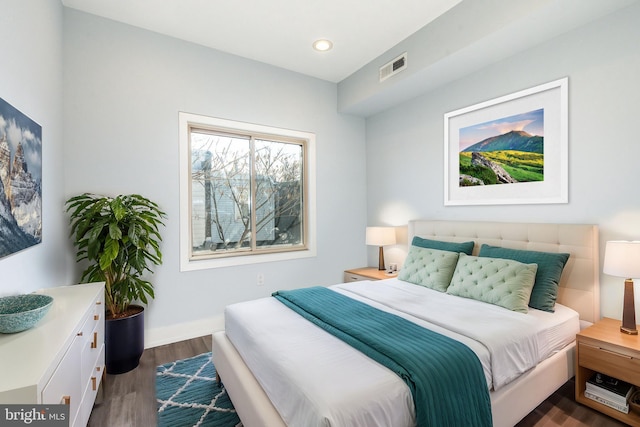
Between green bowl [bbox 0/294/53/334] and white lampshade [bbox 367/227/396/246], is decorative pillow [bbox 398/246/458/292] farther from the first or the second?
green bowl [bbox 0/294/53/334]

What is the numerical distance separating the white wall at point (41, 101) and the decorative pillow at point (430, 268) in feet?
9.16

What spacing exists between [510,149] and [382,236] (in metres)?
1.61

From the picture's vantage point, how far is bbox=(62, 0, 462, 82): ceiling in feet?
8.42

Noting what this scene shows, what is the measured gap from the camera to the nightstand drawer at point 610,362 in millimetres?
1758

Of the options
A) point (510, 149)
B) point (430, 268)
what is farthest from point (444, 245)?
point (510, 149)

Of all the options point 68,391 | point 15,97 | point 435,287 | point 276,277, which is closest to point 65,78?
point 15,97

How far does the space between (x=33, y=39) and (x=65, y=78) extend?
75cm

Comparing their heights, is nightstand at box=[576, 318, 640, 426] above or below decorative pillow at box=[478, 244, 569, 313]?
below

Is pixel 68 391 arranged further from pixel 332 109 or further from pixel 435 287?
pixel 332 109

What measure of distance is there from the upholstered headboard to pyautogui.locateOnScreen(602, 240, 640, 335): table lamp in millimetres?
258

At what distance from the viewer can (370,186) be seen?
14.2 ft

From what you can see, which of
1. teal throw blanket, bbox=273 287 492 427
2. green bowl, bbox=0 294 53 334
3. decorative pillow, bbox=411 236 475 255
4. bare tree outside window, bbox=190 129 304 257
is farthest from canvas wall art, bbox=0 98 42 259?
decorative pillow, bbox=411 236 475 255

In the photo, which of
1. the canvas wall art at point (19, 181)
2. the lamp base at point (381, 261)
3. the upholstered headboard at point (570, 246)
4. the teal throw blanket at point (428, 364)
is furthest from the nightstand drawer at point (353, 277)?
the canvas wall art at point (19, 181)

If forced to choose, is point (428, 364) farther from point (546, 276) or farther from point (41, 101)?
point (41, 101)
